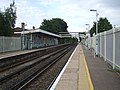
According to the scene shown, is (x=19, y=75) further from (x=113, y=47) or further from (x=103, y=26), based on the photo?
(x=103, y=26)

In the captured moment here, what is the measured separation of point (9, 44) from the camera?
5053 cm

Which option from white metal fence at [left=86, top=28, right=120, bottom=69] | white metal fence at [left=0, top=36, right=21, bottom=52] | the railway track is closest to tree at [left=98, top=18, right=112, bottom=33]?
white metal fence at [left=0, top=36, right=21, bottom=52]

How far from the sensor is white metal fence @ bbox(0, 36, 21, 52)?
4594cm

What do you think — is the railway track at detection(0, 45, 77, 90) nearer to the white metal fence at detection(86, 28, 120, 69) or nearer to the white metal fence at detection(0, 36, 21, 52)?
the white metal fence at detection(86, 28, 120, 69)

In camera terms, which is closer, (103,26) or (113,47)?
(113,47)

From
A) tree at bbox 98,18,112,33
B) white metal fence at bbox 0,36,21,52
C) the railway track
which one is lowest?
the railway track

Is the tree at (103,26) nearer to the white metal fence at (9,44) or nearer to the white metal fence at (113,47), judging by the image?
the white metal fence at (9,44)

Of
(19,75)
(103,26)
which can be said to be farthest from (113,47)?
(103,26)

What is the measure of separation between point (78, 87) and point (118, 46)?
17.5ft

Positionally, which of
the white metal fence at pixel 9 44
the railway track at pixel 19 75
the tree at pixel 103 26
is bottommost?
the railway track at pixel 19 75

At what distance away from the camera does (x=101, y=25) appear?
10625 centimetres

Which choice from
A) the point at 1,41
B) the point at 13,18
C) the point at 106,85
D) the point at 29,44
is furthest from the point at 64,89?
the point at 13,18

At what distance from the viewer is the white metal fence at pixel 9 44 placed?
151 ft

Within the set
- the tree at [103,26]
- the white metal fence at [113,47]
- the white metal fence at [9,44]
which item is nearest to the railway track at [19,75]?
the white metal fence at [113,47]
